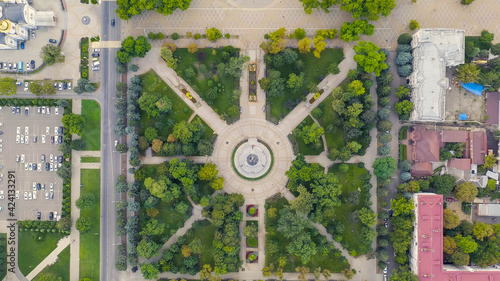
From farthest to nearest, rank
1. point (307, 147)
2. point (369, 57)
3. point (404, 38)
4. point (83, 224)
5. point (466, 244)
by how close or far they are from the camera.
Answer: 1. point (307, 147)
2. point (83, 224)
3. point (404, 38)
4. point (466, 244)
5. point (369, 57)

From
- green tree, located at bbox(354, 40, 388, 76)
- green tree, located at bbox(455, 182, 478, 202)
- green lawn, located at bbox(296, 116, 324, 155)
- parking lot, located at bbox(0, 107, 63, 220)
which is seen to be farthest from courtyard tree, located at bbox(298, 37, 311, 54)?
parking lot, located at bbox(0, 107, 63, 220)

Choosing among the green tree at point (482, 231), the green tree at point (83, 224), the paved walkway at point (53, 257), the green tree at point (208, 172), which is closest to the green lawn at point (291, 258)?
the green tree at point (208, 172)

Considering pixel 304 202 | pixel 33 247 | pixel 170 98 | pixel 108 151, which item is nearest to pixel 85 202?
pixel 108 151

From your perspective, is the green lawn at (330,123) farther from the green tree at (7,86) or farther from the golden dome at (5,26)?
the golden dome at (5,26)

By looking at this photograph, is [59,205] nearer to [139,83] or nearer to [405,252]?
[139,83]

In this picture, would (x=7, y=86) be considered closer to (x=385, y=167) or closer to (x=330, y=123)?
(x=330, y=123)

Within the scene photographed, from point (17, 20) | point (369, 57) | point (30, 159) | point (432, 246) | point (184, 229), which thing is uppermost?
point (17, 20)
